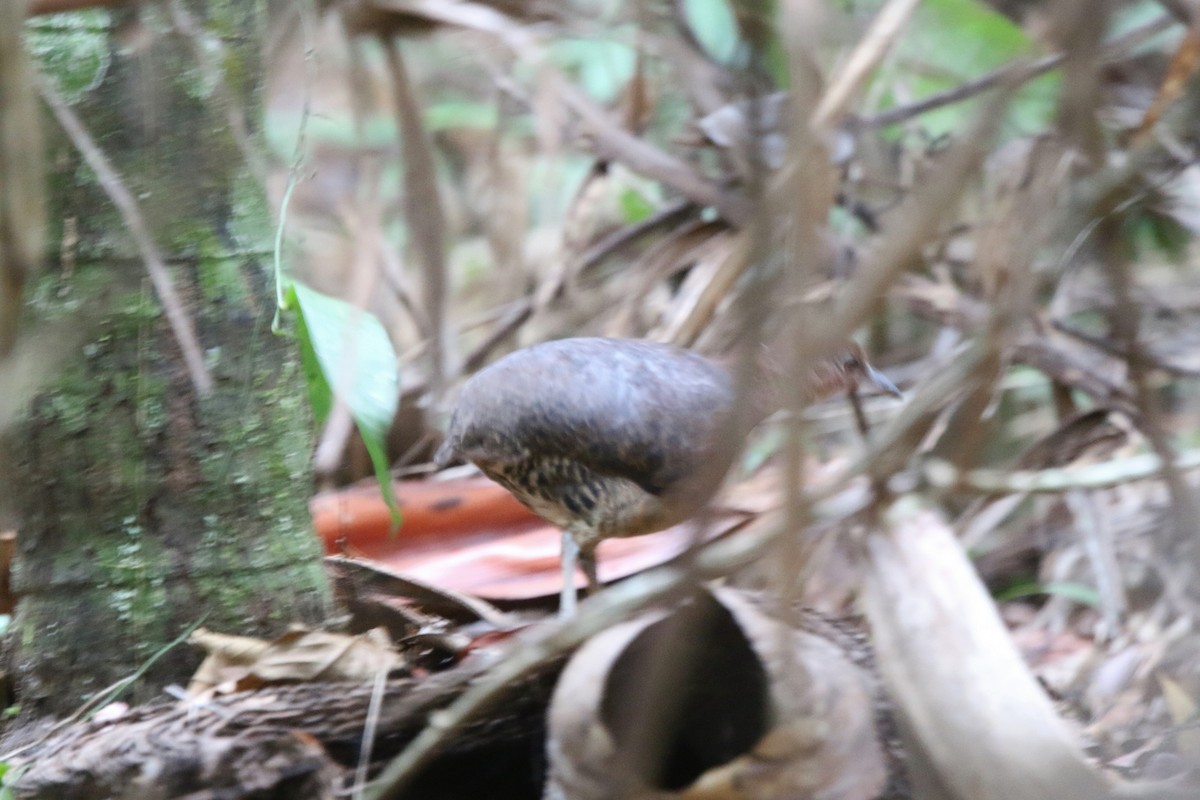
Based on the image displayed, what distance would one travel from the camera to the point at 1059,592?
Answer: 9.46ft

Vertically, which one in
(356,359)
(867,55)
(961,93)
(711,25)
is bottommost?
(356,359)

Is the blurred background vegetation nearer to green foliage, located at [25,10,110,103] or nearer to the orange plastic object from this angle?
green foliage, located at [25,10,110,103]

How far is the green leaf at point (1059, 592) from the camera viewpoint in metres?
2.86

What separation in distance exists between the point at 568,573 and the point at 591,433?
0.30 m

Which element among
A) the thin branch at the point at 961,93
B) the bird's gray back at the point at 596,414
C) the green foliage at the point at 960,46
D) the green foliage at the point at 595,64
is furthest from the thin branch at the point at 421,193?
the green foliage at the point at 595,64

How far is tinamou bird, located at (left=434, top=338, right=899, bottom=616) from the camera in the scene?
83.0 inches

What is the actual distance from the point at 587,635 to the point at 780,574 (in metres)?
0.28

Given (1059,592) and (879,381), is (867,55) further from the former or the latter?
(1059,592)

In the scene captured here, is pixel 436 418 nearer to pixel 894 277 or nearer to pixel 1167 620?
pixel 1167 620

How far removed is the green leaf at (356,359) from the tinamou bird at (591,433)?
1.26ft

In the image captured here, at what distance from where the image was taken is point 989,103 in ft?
2.70

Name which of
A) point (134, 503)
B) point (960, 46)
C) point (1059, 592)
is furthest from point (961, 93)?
point (134, 503)

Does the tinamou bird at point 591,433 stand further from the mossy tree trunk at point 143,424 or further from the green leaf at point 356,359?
the mossy tree trunk at point 143,424

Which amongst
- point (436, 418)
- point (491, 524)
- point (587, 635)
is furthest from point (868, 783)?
point (436, 418)
